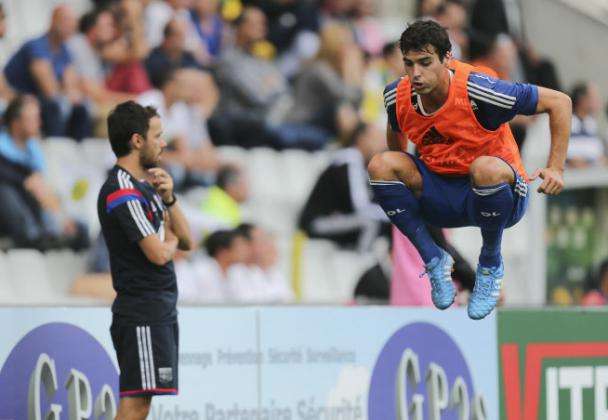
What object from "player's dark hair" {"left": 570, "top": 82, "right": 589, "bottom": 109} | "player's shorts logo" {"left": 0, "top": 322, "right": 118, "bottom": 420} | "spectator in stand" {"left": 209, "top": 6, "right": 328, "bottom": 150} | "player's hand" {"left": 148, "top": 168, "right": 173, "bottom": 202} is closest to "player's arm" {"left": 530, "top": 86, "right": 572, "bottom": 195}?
"player's hand" {"left": 148, "top": 168, "right": 173, "bottom": 202}

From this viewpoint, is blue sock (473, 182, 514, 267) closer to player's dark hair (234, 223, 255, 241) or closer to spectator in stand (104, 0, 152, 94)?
player's dark hair (234, 223, 255, 241)

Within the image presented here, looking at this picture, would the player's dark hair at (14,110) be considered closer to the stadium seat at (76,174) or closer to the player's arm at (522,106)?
the stadium seat at (76,174)

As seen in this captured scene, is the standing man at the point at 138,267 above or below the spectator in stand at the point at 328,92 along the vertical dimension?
below

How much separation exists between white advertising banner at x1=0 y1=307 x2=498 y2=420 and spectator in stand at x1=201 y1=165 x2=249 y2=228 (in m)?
3.67

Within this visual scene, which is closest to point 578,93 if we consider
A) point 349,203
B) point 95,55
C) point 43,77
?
point 349,203

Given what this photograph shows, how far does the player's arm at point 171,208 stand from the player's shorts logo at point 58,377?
30.2 inches

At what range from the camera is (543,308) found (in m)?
8.47

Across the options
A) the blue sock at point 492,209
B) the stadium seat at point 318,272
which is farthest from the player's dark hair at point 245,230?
the blue sock at point 492,209

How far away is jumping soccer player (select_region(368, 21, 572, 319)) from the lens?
21.2 feet

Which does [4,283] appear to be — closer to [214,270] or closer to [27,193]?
[27,193]

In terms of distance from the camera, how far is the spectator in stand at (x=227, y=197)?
1155 centimetres

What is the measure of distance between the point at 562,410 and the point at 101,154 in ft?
15.6

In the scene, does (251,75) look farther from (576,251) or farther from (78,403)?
(78,403)

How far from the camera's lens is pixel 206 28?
12.9 metres
